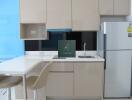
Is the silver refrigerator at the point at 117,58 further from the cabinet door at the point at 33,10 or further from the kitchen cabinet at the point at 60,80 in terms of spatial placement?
the cabinet door at the point at 33,10

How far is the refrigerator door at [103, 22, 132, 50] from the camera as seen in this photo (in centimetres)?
372

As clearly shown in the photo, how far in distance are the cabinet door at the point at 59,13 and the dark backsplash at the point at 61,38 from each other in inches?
15.8

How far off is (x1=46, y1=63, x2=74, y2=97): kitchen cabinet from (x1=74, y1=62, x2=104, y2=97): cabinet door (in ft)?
0.36

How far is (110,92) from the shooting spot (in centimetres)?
382

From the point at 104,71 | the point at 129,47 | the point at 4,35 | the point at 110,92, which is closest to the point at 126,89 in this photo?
the point at 110,92

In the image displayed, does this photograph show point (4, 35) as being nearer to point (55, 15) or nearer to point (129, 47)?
point (55, 15)

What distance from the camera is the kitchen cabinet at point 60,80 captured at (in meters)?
3.72

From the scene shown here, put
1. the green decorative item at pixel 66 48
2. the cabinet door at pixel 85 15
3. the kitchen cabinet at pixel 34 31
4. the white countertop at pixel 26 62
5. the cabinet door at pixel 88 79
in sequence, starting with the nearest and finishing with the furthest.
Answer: the white countertop at pixel 26 62 < the cabinet door at pixel 88 79 < the cabinet door at pixel 85 15 < the green decorative item at pixel 66 48 < the kitchen cabinet at pixel 34 31

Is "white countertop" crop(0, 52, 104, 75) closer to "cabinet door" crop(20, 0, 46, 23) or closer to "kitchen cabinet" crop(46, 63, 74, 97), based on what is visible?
"kitchen cabinet" crop(46, 63, 74, 97)

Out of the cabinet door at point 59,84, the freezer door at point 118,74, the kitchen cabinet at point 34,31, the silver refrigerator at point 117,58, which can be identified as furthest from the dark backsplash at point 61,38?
the cabinet door at point 59,84

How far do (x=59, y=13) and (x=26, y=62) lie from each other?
1.39 m

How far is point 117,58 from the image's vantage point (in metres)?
3.76

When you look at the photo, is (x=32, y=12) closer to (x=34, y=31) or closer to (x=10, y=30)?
(x=34, y=31)

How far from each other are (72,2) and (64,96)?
1820 mm
